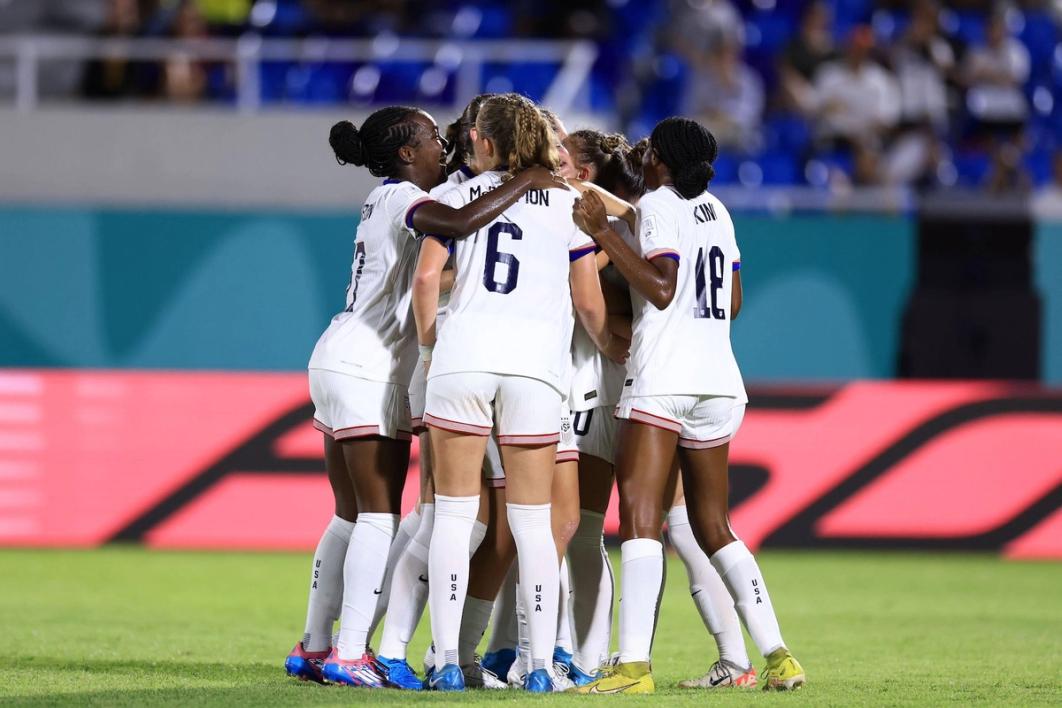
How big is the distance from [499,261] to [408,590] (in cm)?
133

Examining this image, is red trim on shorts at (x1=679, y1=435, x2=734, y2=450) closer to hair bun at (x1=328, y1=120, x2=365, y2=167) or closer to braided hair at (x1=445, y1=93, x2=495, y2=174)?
braided hair at (x1=445, y1=93, x2=495, y2=174)

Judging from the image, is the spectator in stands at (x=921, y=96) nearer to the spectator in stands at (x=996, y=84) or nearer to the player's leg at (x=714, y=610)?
the spectator in stands at (x=996, y=84)

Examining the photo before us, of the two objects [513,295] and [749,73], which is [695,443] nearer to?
[513,295]

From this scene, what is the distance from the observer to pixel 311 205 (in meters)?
13.4

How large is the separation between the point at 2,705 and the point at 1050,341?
390 inches

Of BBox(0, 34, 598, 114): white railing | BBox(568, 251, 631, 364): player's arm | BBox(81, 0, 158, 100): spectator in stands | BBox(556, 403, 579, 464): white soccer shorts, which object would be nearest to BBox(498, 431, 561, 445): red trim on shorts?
BBox(556, 403, 579, 464): white soccer shorts

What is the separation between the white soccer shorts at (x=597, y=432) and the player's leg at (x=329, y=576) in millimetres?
954

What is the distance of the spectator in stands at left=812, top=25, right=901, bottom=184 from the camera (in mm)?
13906

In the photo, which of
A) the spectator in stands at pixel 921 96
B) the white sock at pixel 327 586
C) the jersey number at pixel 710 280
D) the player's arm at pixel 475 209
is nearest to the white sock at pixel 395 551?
the white sock at pixel 327 586

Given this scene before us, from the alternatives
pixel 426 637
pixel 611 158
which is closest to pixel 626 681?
pixel 611 158

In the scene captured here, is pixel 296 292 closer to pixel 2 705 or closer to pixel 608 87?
pixel 608 87

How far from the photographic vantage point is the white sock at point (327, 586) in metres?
6.06

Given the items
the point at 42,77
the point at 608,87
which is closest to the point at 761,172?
the point at 608,87

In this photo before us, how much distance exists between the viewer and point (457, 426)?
5.46 m
